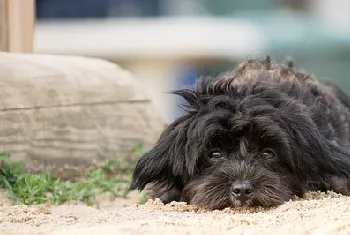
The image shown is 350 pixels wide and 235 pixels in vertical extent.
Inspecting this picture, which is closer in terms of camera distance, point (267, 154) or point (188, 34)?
point (267, 154)

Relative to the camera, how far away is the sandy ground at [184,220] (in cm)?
430

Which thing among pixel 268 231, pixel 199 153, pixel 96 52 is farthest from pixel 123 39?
pixel 268 231

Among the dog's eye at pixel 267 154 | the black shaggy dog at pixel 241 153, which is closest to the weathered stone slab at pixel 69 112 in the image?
the black shaggy dog at pixel 241 153

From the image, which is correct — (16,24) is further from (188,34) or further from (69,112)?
(188,34)

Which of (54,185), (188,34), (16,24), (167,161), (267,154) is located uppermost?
(16,24)

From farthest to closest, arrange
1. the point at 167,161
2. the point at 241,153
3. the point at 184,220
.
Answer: the point at 167,161
the point at 241,153
the point at 184,220

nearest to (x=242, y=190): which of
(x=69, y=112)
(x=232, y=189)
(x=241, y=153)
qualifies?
(x=232, y=189)

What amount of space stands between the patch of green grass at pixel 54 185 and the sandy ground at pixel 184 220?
40 centimetres

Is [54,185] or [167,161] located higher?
[167,161]

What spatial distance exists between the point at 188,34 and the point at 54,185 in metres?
10.2

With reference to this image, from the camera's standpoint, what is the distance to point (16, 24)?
687cm

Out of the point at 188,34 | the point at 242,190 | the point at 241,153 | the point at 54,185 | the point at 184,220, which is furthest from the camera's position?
the point at 188,34

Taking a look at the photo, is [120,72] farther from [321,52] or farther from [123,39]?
[123,39]

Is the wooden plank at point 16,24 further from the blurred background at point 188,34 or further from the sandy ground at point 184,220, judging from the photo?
the blurred background at point 188,34
